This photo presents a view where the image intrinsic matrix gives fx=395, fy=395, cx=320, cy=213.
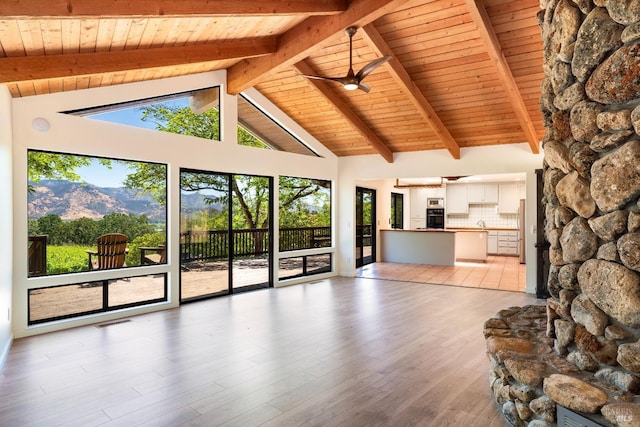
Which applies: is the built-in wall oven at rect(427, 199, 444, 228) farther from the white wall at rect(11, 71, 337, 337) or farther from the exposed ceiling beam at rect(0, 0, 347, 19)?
the exposed ceiling beam at rect(0, 0, 347, 19)

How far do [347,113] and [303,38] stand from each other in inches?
92.2

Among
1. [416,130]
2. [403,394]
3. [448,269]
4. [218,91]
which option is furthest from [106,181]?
[448,269]

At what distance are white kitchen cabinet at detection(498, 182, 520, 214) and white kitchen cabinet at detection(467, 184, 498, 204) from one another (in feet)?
0.57

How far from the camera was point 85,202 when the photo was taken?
5.08 m

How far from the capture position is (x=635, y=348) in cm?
207

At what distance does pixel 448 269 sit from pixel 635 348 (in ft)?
25.8

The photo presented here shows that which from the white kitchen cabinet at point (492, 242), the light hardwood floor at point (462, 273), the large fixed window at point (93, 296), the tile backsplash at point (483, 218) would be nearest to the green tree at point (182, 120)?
the large fixed window at point (93, 296)

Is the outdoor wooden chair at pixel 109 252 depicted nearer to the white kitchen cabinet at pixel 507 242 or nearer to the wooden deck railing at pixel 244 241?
the wooden deck railing at pixel 244 241

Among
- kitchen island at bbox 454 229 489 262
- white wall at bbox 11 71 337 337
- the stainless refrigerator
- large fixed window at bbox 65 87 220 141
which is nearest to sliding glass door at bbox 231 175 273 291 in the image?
white wall at bbox 11 71 337 337

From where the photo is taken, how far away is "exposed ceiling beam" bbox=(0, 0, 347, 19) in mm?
2817

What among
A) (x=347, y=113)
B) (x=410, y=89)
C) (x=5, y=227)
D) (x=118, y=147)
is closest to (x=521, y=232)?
(x=347, y=113)

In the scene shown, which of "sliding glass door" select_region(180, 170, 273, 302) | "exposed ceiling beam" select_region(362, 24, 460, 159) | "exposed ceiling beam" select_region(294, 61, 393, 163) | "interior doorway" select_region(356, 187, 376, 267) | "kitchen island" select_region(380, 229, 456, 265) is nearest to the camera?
"exposed ceiling beam" select_region(362, 24, 460, 159)

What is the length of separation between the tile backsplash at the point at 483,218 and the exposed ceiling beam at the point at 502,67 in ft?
20.4

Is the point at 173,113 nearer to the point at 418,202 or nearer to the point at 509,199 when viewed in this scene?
the point at 418,202
